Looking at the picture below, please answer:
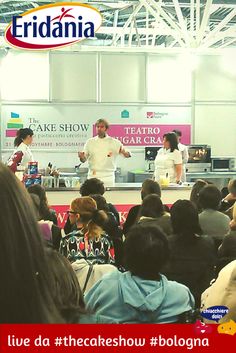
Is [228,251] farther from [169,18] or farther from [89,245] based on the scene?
[169,18]

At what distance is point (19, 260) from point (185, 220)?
8.37 ft

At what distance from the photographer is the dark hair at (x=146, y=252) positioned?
7.58 ft

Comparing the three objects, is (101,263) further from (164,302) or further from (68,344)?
(68,344)

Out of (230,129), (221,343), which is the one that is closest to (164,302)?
(221,343)

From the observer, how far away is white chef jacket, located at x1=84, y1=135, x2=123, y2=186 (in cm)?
741

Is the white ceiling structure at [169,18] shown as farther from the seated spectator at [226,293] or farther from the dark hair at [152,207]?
the seated spectator at [226,293]

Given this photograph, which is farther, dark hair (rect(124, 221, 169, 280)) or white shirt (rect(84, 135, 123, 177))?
white shirt (rect(84, 135, 123, 177))

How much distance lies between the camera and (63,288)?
1363mm

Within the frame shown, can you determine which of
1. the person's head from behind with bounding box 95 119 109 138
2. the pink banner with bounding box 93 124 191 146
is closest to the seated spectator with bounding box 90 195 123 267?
the person's head from behind with bounding box 95 119 109 138

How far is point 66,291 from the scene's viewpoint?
1354 millimetres

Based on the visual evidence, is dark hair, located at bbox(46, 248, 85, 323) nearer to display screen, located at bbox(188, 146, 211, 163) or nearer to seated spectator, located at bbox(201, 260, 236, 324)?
seated spectator, located at bbox(201, 260, 236, 324)

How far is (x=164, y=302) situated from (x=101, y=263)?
1093 mm

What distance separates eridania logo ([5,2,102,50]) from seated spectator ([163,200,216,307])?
5.03 metres

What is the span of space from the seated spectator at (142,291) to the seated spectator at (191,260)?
88 centimetres
